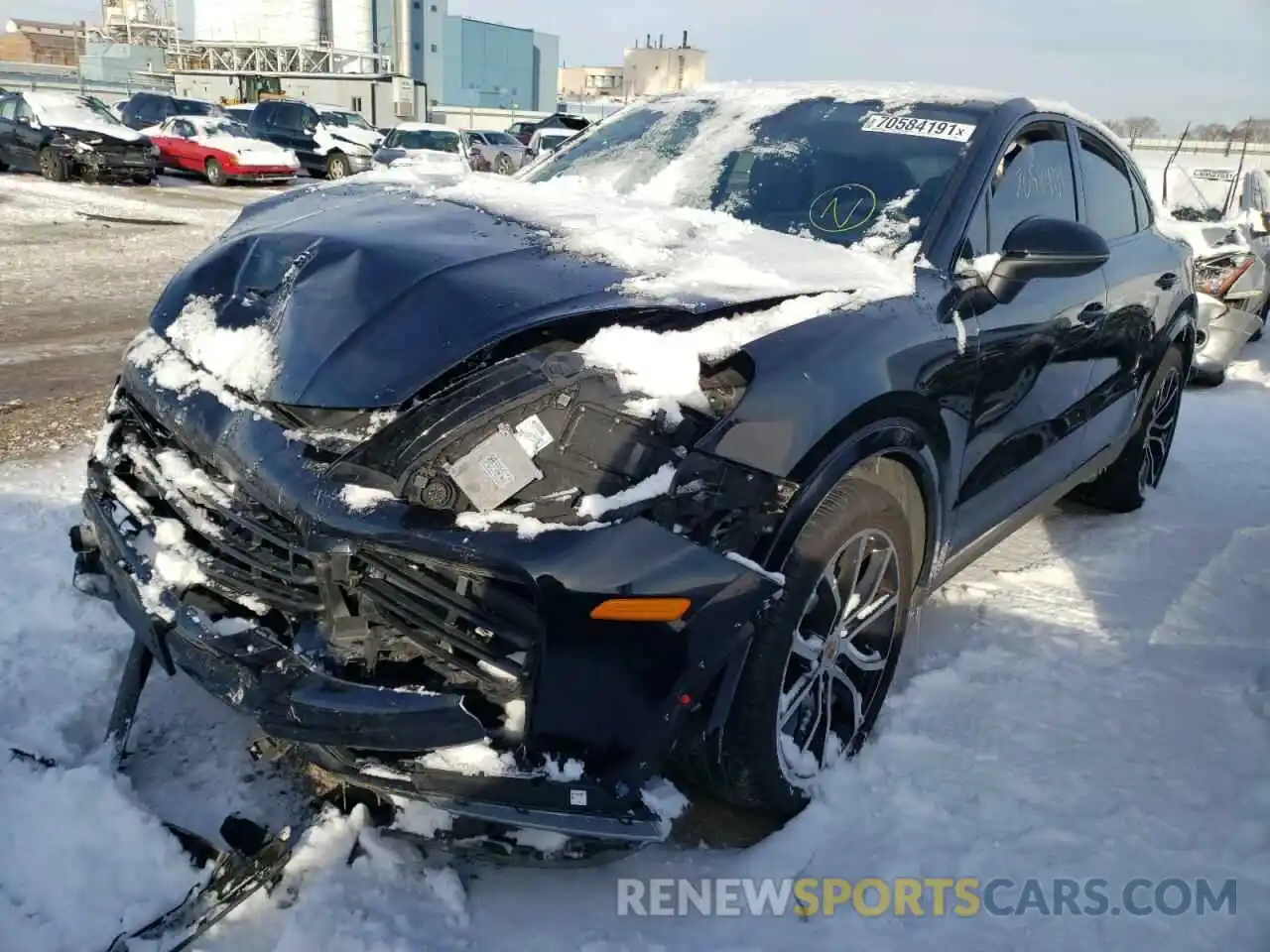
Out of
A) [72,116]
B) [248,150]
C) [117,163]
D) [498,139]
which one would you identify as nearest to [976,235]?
[117,163]

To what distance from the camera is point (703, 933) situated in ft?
7.14

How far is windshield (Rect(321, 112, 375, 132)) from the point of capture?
2405cm

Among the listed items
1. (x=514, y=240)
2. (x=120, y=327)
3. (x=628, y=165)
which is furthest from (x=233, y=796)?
(x=120, y=327)

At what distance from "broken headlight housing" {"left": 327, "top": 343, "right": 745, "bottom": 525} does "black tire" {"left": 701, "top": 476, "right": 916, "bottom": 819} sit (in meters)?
0.45

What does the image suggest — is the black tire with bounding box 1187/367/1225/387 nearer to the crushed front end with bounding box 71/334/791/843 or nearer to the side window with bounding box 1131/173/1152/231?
the side window with bounding box 1131/173/1152/231

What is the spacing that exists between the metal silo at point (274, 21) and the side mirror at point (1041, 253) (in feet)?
168

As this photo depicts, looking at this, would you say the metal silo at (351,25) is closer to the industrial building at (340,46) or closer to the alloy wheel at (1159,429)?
the industrial building at (340,46)

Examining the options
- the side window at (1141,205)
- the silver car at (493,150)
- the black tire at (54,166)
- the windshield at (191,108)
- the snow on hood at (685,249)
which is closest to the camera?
the snow on hood at (685,249)

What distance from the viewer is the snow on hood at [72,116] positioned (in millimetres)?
17344

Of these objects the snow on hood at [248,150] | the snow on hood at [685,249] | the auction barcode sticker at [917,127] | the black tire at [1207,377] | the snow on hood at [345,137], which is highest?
the auction barcode sticker at [917,127]

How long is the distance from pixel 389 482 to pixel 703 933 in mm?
1208

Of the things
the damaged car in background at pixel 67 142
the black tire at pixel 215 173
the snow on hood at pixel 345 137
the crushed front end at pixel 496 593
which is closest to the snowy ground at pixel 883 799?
the crushed front end at pixel 496 593

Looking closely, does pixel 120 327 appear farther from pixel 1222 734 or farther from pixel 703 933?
pixel 1222 734

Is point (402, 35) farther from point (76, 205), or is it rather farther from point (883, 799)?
point (883, 799)
